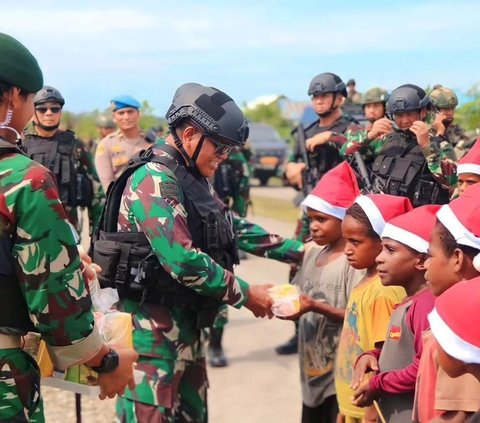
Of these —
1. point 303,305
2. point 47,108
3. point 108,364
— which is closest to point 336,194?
point 303,305

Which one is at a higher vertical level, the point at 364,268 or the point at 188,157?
the point at 188,157

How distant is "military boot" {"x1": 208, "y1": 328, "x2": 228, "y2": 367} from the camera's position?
6977 mm

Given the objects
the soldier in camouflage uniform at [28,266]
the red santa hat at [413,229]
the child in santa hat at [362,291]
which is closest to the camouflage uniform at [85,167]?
the child in santa hat at [362,291]

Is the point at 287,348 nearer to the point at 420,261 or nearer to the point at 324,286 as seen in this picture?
the point at 324,286

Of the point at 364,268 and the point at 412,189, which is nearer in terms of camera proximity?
the point at 364,268

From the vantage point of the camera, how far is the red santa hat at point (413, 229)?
347cm

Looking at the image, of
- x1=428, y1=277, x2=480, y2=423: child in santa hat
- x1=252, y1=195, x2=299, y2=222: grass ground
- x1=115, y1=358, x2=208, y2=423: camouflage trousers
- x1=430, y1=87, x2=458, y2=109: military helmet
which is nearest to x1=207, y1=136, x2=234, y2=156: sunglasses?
x1=115, y1=358, x2=208, y2=423: camouflage trousers

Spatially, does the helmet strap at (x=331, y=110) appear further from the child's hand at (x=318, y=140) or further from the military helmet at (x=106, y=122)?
the military helmet at (x=106, y=122)

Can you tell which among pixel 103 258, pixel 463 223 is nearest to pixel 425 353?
pixel 463 223

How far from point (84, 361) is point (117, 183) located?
1307mm

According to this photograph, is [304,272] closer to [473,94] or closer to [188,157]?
[188,157]

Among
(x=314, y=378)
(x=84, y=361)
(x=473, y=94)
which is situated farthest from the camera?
(x=473, y=94)

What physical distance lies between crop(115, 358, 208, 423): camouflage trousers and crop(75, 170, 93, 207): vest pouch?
355 centimetres

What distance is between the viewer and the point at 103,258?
3.92m
